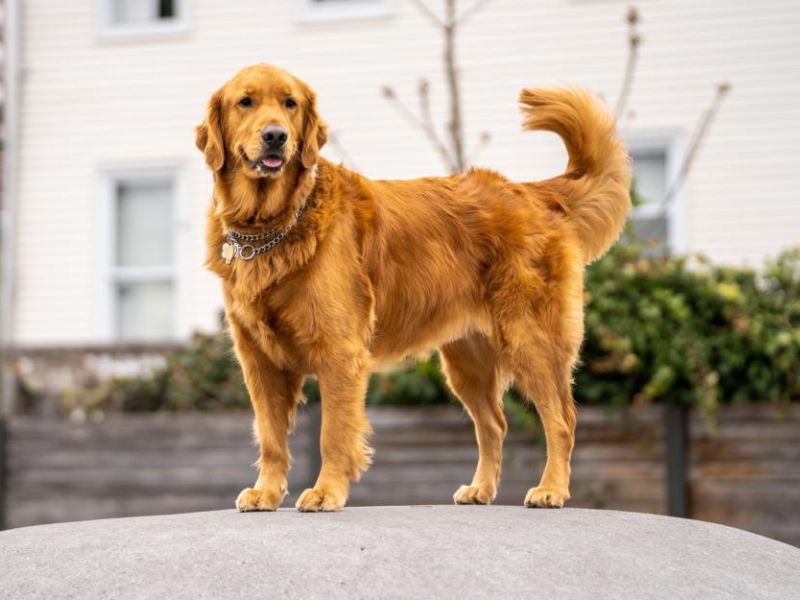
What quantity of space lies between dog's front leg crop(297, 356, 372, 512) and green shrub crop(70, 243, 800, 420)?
3.56 metres

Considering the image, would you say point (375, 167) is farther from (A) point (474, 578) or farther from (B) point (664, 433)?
(A) point (474, 578)

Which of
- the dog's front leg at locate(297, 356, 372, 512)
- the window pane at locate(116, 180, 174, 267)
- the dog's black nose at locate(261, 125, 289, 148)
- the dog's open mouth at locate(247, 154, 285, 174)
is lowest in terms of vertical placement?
the dog's front leg at locate(297, 356, 372, 512)

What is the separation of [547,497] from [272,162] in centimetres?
174

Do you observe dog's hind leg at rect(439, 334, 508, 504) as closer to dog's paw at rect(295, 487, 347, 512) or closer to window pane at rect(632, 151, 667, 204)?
dog's paw at rect(295, 487, 347, 512)

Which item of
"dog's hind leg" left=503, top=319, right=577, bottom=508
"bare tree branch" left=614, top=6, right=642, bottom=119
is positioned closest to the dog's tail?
"dog's hind leg" left=503, top=319, right=577, bottom=508

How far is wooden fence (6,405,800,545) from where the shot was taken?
768 centimetres

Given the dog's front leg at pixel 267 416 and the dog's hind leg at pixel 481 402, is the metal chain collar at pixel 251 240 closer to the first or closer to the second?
the dog's front leg at pixel 267 416

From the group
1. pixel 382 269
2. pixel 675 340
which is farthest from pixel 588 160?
pixel 675 340

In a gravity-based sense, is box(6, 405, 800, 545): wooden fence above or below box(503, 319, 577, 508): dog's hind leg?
below

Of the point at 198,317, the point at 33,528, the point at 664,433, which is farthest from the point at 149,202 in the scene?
the point at 33,528

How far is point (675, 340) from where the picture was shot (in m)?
7.69

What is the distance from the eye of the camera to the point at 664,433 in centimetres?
778

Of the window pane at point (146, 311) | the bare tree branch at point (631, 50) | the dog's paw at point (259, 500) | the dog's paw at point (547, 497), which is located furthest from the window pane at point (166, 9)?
the dog's paw at point (547, 497)

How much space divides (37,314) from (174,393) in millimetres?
4203
